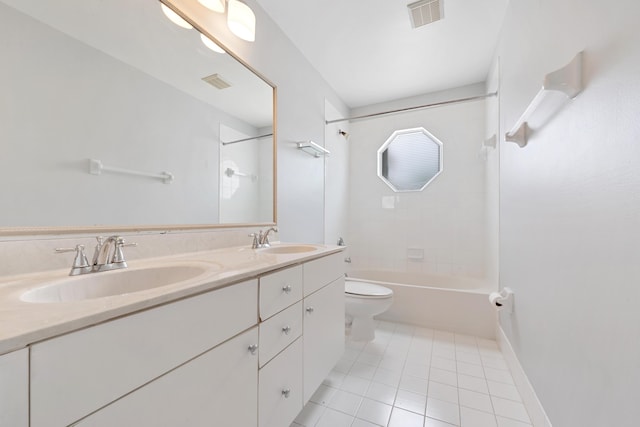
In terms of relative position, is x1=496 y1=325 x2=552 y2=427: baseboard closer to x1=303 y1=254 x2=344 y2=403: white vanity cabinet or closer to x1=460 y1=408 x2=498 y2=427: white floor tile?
x1=460 y1=408 x2=498 y2=427: white floor tile

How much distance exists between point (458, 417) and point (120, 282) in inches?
63.5

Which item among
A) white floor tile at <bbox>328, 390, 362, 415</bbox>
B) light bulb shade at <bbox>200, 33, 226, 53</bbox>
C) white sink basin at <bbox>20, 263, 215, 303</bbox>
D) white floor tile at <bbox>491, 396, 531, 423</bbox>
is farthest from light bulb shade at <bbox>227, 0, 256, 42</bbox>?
white floor tile at <bbox>491, 396, 531, 423</bbox>

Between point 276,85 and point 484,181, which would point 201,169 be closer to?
point 276,85

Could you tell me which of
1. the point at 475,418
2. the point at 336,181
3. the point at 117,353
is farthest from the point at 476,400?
the point at 336,181

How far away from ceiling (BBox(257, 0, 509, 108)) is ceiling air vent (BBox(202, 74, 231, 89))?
0.67 meters

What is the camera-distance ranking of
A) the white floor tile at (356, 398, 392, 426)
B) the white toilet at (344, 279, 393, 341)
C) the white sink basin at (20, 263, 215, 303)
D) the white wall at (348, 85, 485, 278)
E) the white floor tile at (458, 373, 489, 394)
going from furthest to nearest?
the white wall at (348, 85, 485, 278)
the white toilet at (344, 279, 393, 341)
the white floor tile at (458, 373, 489, 394)
the white floor tile at (356, 398, 392, 426)
the white sink basin at (20, 263, 215, 303)

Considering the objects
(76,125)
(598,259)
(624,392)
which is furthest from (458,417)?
(76,125)

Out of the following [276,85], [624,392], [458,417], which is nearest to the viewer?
[624,392]

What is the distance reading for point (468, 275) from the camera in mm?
2602

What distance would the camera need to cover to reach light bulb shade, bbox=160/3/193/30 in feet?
3.69

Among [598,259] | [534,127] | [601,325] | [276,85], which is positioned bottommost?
[601,325]

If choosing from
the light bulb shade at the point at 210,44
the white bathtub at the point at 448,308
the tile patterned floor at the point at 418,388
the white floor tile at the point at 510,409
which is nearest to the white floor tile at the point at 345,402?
the tile patterned floor at the point at 418,388

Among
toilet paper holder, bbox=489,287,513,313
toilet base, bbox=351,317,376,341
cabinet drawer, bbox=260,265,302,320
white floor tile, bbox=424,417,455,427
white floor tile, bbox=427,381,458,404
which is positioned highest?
cabinet drawer, bbox=260,265,302,320

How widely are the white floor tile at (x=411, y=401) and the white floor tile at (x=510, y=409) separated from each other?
357 mm
